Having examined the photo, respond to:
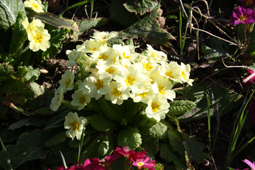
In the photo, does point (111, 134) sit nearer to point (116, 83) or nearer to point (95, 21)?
point (116, 83)

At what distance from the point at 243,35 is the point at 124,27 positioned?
1361 mm

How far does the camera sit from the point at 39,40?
104 inches

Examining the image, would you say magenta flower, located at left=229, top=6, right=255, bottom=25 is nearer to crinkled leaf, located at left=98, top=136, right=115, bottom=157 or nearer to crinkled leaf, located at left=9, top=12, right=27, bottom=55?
crinkled leaf, located at left=98, top=136, right=115, bottom=157

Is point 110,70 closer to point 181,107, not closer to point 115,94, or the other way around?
point 115,94

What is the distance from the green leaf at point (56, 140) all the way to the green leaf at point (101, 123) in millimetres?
254

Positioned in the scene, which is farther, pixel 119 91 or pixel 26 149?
pixel 26 149

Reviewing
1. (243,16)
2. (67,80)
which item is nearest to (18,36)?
(67,80)

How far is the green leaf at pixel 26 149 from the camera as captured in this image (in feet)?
7.39

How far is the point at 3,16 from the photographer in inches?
111

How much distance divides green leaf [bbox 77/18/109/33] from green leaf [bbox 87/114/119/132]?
1377 mm

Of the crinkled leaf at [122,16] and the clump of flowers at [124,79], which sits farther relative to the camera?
the crinkled leaf at [122,16]

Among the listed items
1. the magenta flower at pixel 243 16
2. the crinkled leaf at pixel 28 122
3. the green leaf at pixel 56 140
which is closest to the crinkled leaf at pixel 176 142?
the green leaf at pixel 56 140

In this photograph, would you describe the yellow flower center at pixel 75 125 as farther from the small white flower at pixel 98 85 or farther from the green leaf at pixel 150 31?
the green leaf at pixel 150 31

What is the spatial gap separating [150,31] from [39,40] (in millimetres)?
1214
